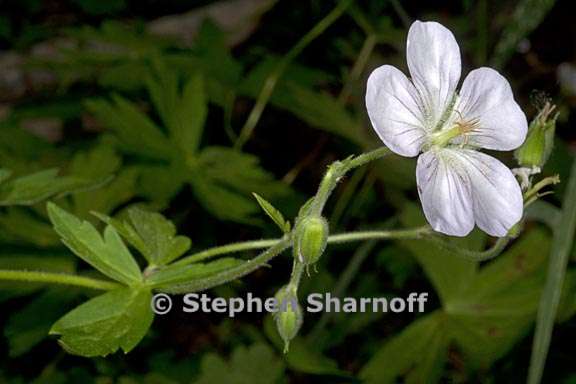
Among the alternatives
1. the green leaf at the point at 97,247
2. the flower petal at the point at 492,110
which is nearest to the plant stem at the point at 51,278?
the green leaf at the point at 97,247

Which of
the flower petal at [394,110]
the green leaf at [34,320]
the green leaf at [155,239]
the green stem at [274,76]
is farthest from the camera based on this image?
the green stem at [274,76]

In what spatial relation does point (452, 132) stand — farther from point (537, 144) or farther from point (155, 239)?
point (155, 239)

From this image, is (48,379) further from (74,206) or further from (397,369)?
(397,369)

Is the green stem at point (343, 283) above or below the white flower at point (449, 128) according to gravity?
below

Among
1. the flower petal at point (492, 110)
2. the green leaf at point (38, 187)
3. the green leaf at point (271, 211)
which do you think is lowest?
the green leaf at point (38, 187)

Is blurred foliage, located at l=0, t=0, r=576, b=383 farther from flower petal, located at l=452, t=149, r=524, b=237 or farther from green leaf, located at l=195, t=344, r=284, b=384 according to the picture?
flower petal, located at l=452, t=149, r=524, b=237

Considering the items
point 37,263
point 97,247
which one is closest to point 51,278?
point 97,247

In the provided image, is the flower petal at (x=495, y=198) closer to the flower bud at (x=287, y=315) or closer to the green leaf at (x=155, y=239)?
the flower bud at (x=287, y=315)
